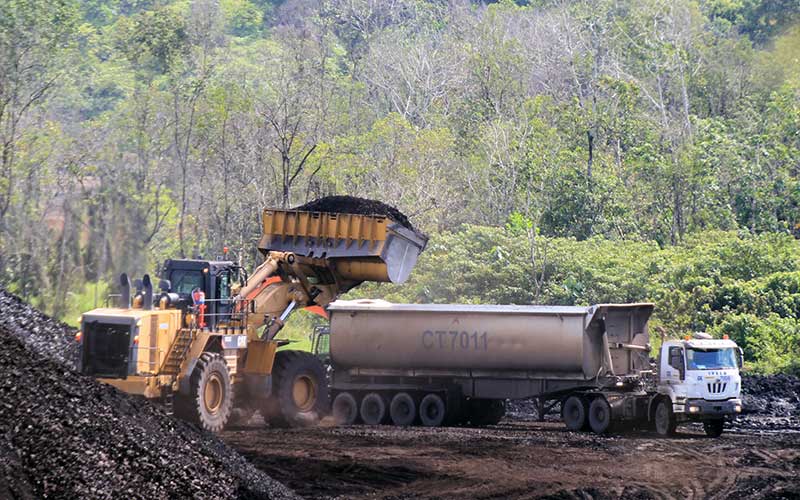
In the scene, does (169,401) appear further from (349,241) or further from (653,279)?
(653,279)

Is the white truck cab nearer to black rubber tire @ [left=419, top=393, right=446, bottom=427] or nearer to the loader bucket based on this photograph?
black rubber tire @ [left=419, top=393, right=446, bottom=427]

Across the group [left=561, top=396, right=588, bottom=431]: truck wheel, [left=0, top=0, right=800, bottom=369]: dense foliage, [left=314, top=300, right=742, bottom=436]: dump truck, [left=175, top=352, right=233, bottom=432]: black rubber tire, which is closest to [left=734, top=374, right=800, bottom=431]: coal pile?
[left=314, top=300, right=742, bottom=436]: dump truck

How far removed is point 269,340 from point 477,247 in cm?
1890

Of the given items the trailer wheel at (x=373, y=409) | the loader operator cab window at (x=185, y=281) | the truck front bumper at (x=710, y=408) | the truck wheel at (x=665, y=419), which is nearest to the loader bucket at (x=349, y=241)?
the loader operator cab window at (x=185, y=281)

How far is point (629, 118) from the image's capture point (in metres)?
52.3

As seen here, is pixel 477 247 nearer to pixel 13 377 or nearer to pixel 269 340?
pixel 269 340

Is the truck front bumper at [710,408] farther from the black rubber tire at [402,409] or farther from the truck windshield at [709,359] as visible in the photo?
the black rubber tire at [402,409]

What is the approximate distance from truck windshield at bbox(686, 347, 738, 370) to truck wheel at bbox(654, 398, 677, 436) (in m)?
0.99

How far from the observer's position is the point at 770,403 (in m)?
30.2

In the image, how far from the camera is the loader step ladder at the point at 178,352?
22.1m

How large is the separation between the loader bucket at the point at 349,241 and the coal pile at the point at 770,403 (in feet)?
30.0

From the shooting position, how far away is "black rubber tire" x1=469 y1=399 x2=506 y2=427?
2800 centimetres

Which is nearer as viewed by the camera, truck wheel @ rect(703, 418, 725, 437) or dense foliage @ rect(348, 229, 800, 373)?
truck wheel @ rect(703, 418, 725, 437)

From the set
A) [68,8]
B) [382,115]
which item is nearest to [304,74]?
[382,115]
